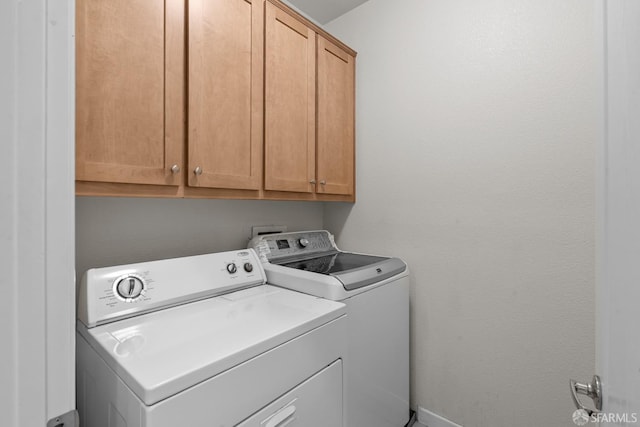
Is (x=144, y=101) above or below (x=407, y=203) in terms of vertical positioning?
above

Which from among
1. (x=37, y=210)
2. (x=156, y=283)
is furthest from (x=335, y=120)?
(x=37, y=210)

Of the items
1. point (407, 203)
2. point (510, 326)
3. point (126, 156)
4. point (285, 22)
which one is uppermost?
point (285, 22)

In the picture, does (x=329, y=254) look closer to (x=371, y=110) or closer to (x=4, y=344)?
(x=371, y=110)

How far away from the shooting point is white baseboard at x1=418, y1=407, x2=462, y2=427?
5.37ft

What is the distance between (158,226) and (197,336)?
763 mm

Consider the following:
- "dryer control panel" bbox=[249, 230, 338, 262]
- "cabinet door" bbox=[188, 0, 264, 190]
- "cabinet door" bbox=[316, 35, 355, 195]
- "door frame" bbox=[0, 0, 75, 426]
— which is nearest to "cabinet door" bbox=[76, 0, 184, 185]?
"cabinet door" bbox=[188, 0, 264, 190]

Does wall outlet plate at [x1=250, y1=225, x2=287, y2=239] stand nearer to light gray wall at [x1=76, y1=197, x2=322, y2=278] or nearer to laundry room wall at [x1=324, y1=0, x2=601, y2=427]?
light gray wall at [x1=76, y1=197, x2=322, y2=278]

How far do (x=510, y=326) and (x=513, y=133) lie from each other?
0.97 m

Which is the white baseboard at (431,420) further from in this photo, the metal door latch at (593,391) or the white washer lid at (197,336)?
the metal door latch at (593,391)

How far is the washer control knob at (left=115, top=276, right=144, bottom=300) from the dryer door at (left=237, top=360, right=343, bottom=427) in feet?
2.00

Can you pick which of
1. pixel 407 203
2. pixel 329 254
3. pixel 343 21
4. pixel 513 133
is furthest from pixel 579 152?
pixel 343 21

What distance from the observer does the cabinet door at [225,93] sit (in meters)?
1.18

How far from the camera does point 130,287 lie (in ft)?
3.47

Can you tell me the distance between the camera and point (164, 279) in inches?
45.3
